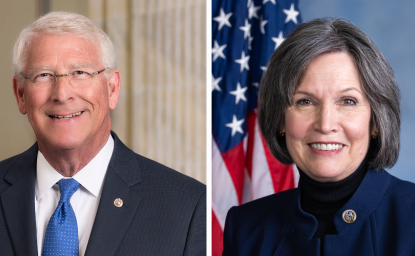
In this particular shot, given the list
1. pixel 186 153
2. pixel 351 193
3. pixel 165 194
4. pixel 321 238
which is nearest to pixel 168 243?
pixel 165 194

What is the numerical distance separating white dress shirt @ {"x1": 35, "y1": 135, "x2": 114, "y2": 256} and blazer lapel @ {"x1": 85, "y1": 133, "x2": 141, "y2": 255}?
0.19 feet

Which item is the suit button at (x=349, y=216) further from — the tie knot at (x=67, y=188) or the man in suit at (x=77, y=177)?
the tie knot at (x=67, y=188)

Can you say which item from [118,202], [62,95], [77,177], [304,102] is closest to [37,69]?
[62,95]

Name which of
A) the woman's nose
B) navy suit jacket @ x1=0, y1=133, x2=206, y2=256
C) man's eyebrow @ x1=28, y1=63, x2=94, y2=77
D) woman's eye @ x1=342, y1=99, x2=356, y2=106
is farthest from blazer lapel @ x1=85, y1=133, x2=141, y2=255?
woman's eye @ x1=342, y1=99, x2=356, y2=106

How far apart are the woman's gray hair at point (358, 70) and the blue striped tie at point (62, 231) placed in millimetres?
1007

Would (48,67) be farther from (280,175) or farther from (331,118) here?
(280,175)

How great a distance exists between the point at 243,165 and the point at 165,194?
0.95 meters

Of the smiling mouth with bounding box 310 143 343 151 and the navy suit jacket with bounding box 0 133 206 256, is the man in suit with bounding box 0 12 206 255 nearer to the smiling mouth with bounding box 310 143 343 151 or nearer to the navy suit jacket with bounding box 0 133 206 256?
the navy suit jacket with bounding box 0 133 206 256

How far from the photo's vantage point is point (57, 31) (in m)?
1.86

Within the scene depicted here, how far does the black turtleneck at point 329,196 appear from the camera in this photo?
1.68 metres

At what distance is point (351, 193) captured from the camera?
1.68m

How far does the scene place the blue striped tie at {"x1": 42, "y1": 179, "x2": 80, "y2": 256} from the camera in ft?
5.82

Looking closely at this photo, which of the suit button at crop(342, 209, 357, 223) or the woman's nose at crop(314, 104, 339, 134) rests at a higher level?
the woman's nose at crop(314, 104, 339, 134)

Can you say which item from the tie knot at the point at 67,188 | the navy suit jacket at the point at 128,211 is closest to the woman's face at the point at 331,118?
the navy suit jacket at the point at 128,211
